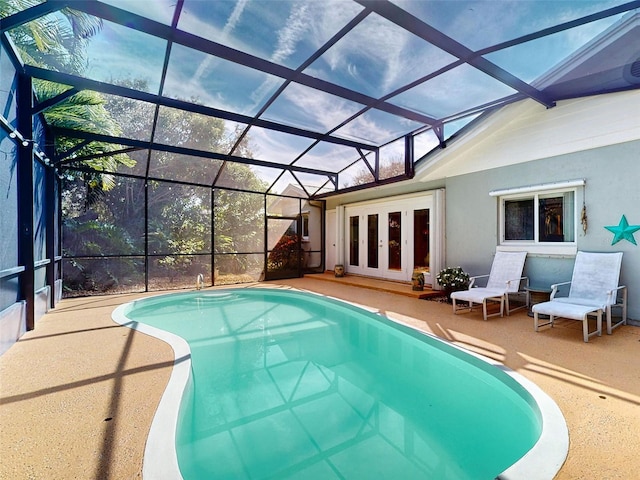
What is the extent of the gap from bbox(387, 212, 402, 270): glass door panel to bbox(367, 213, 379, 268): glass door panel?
0.59 metres

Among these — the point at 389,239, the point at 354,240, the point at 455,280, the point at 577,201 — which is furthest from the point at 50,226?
the point at 577,201

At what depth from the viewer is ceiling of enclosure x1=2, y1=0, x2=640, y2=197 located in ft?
11.1

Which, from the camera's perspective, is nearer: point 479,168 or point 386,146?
point 479,168

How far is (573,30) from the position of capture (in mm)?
3684

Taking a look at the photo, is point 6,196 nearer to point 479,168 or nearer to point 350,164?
point 350,164

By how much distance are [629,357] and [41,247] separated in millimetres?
8927

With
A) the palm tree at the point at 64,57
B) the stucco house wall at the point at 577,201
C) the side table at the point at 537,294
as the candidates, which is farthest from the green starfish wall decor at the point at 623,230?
the palm tree at the point at 64,57

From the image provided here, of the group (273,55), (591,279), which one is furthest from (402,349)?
(273,55)

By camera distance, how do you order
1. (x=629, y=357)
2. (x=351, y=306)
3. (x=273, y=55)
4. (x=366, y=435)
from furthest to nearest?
(x=351, y=306) → (x=273, y=55) → (x=629, y=357) → (x=366, y=435)

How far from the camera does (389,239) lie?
9.26 metres

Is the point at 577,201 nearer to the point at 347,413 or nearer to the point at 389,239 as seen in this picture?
the point at 389,239

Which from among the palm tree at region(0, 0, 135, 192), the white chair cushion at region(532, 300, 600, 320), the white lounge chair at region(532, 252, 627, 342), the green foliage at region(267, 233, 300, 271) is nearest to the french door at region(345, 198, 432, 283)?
the green foliage at region(267, 233, 300, 271)

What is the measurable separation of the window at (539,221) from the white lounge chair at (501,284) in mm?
384

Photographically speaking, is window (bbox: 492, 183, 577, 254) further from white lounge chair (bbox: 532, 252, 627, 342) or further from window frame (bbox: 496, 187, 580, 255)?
white lounge chair (bbox: 532, 252, 627, 342)
